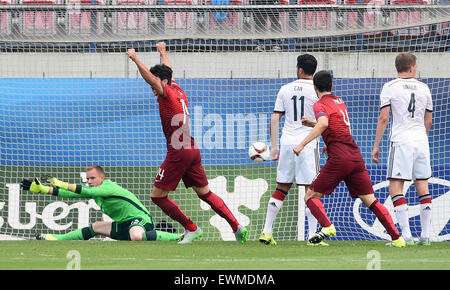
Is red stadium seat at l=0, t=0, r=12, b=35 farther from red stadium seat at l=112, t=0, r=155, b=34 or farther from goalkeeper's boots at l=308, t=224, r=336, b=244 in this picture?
goalkeeper's boots at l=308, t=224, r=336, b=244

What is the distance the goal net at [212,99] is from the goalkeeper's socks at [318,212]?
4083mm

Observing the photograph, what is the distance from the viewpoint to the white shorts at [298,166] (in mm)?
9258

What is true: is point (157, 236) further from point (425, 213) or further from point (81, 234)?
point (425, 213)

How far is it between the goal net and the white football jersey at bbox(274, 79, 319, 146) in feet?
10.5

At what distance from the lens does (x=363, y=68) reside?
14492 millimetres

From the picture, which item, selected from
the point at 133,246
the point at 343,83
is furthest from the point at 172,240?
the point at 343,83

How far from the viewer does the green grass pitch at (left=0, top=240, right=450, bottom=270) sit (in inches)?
254

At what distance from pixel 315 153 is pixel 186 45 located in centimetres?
483

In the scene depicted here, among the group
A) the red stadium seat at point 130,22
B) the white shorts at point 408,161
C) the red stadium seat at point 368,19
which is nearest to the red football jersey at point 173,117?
the white shorts at point 408,161

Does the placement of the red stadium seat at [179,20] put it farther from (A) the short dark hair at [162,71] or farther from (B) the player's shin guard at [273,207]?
(B) the player's shin guard at [273,207]

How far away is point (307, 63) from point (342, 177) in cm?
161

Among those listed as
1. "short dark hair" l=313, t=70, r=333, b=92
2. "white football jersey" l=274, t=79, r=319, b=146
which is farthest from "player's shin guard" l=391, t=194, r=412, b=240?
"short dark hair" l=313, t=70, r=333, b=92

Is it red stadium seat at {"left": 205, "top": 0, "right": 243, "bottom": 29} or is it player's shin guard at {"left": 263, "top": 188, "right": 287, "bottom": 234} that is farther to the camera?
red stadium seat at {"left": 205, "top": 0, "right": 243, "bottom": 29}

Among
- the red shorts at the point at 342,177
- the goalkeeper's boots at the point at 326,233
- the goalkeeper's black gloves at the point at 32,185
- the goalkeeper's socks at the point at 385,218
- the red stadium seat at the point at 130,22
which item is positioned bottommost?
the goalkeeper's boots at the point at 326,233
